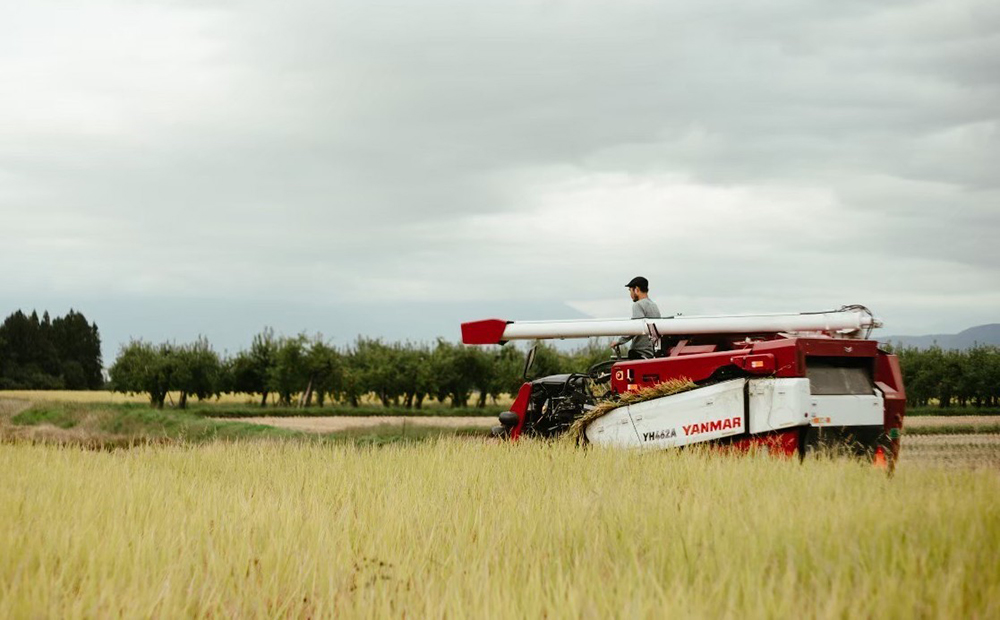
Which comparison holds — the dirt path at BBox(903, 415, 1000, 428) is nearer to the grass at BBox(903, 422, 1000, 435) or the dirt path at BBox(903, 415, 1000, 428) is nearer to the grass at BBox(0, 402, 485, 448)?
the grass at BBox(903, 422, 1000, 435)

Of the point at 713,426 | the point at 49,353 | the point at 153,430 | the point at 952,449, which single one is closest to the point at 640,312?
the point at 713,426

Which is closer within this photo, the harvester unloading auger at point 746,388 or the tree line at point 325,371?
the harvester unloading auger at point 746,388

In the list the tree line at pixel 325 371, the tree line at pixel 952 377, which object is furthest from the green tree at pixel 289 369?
the tree line at pixel 952 377

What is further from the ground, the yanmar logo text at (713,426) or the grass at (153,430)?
the yanmar logo text at (713,426)

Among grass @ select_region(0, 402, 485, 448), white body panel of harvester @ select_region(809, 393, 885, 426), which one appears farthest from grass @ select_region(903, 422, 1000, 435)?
white body panel of harvester @ select_region(809, 393, 885, 426)

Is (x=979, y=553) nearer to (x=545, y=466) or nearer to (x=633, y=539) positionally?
(x=633, y=539)

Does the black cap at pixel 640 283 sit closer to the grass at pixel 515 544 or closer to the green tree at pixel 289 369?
the grass at pixel 515 544

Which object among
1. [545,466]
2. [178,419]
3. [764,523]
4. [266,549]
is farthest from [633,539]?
[178,419]

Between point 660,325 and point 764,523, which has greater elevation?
point 660,325

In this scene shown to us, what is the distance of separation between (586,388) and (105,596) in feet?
24.1

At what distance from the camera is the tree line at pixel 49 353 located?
66.5 meters

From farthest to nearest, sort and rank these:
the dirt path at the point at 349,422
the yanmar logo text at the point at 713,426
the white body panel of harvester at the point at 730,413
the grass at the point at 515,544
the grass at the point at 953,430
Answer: the dirt path at the point at 349,422 < the grass at the point at 953,430 < the yanmar logo text at the point at 713,426 < the white body panel of harvester at the point at 730,413 < the grass at the point at 515,544

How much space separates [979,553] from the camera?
13.6ft

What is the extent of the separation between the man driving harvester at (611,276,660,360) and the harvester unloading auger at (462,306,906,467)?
16 centimetres
